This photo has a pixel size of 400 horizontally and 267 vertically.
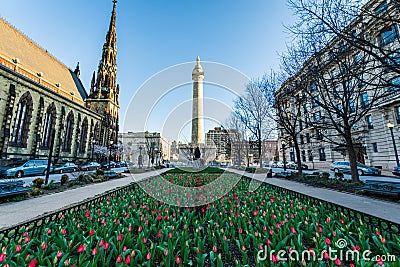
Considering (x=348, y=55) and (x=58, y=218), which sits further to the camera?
(x=348, y=55)

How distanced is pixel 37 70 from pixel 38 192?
37.1 meters

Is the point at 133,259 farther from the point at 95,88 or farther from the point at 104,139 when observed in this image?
the point at 95,88

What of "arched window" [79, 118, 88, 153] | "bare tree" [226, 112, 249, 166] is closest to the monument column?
"bare tree" [226, 112, 249, 166]

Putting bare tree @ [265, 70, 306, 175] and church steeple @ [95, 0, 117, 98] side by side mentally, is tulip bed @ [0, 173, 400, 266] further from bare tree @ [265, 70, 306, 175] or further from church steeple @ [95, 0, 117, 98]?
church steeple @ [95, 0, 117, 98]

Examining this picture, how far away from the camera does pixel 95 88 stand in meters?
52.3

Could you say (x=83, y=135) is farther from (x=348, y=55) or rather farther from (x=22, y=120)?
(x=348, y=55)

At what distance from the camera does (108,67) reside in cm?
5428

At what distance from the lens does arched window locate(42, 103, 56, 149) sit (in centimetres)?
3025

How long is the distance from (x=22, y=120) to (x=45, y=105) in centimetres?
411

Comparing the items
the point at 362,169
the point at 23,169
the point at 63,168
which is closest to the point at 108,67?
the point at 63,168

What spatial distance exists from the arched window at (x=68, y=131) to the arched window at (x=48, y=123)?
3.89 m

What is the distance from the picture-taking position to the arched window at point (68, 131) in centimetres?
3536

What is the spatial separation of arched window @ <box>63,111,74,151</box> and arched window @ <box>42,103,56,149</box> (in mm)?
3894

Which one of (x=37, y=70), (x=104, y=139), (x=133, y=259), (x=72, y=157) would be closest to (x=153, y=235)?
(x=133, y=259)
